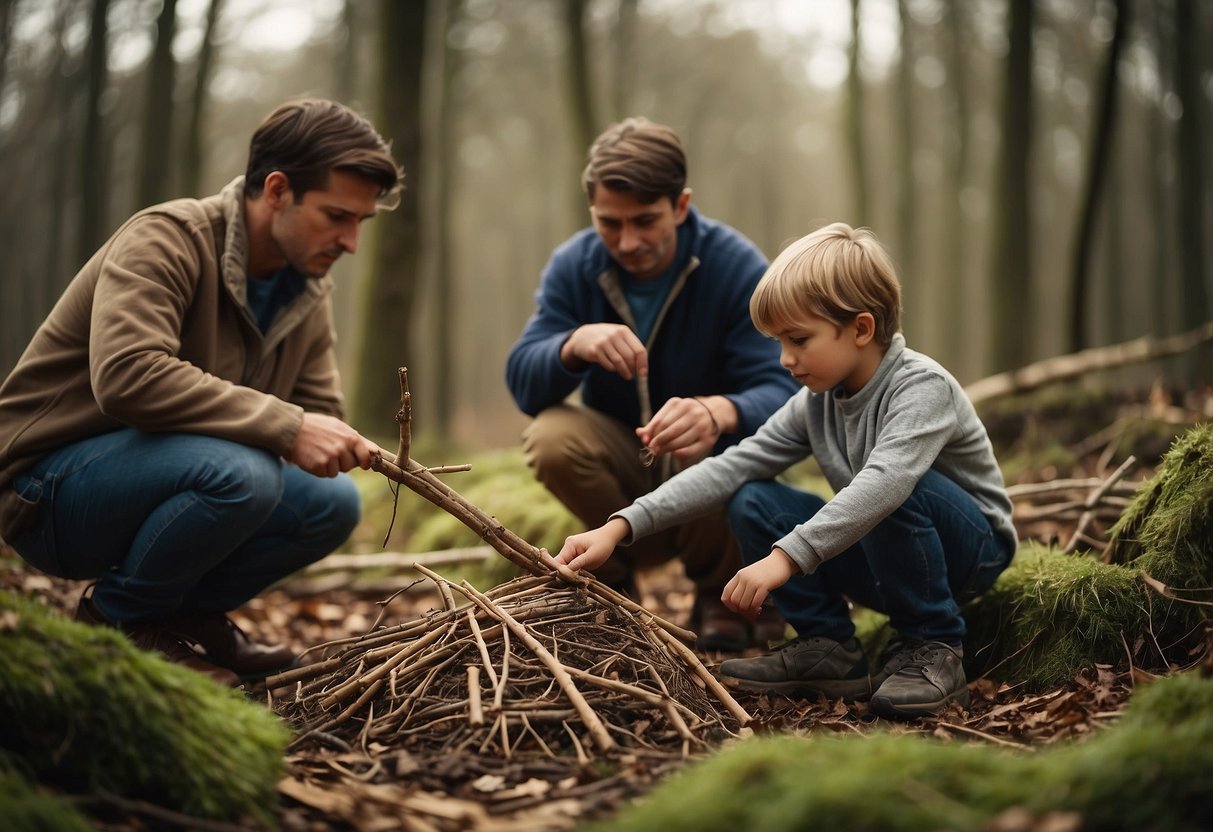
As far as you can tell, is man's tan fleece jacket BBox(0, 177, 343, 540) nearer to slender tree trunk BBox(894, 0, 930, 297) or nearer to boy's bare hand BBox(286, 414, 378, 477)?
boy's bare hand BBox(286, 414, 378, 477)

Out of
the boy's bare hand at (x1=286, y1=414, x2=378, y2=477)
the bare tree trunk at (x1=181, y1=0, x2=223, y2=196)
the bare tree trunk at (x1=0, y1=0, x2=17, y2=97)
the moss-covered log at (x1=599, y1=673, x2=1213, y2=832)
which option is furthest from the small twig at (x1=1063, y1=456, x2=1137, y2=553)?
the bare tree trunk at (x1=0, y1=0, x2=17, y2=97)

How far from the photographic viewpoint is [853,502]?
278cm

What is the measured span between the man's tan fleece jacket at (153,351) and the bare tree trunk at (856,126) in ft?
31.6

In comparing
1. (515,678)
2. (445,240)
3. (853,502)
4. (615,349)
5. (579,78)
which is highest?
(579,78)

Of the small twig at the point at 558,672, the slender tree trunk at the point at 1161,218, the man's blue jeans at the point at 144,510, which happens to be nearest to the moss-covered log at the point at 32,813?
the small twig at the point at 558,672

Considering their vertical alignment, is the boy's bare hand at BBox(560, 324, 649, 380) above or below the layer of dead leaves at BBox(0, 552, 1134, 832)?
above

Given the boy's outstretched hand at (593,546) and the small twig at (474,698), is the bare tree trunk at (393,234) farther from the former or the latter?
the small twig at (474,698)

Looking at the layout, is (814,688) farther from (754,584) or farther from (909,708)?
(754,584)

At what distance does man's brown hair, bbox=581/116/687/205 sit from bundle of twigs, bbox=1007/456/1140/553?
192 cm

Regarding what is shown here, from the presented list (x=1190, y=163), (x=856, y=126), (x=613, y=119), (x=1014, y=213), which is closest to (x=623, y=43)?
(x=613, y=119)

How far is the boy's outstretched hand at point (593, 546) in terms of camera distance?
9.45 ft

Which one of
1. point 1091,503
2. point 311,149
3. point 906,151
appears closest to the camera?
point 311,149

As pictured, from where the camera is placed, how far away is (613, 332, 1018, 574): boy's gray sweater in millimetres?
2779

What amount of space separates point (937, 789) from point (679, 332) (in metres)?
2.63
